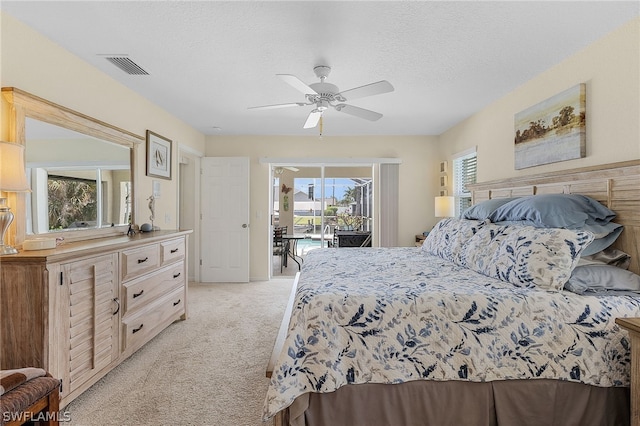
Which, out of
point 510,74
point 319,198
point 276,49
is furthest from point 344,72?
point 319,198

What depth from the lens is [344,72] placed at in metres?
2.77

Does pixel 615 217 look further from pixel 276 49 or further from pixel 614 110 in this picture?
pixel 276 49

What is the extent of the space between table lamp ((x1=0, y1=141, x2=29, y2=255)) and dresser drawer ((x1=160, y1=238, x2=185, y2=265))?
1.22m

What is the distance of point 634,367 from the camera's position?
1.47 m

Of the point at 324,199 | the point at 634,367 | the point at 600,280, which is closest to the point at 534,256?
the point at 600,280

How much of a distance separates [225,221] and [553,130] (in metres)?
4.45

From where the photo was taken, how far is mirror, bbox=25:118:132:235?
217 centimetres

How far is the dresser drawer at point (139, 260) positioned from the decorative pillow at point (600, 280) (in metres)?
2.94

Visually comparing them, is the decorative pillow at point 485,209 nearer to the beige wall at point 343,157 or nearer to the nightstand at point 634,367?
the nightstand at point 634,367

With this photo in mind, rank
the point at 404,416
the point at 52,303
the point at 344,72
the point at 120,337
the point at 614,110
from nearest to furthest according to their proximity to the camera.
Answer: the point at 404,416
the point at 52,303
the point at 614,110
the point at 120,337
the point at 344,72

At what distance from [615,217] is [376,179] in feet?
11.9

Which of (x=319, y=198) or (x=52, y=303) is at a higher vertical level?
(x=319, y=198)

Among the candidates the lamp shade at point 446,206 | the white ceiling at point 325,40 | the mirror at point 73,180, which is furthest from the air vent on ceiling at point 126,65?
the lamp shade at point 446,206

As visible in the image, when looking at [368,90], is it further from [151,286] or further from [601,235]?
[151,286]
